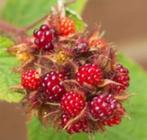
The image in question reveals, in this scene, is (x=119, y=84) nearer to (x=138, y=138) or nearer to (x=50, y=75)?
(x=50, y=75)

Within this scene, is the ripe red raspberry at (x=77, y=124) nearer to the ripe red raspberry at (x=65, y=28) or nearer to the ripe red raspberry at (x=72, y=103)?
the ripe red raspberry at (x=72, y=103)

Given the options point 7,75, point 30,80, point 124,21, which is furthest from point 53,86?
point 124,21

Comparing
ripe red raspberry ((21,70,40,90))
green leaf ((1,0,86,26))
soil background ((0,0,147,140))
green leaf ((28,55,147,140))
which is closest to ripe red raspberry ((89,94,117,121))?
ripe red raspberry ((21,70,40,90))

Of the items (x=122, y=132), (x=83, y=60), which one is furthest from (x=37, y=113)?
(x=122, y=132)

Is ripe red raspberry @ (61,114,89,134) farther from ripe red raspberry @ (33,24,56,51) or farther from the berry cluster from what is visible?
ripe red raspberry @ (33,24,56,51)

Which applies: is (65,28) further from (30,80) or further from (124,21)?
(124,21)

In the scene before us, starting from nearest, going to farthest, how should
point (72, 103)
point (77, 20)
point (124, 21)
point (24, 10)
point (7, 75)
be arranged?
1. point (72, 103)
2. point (7, 75)
3. point (77, 20)
4. point (24, 10)
5. point (124, 21)
